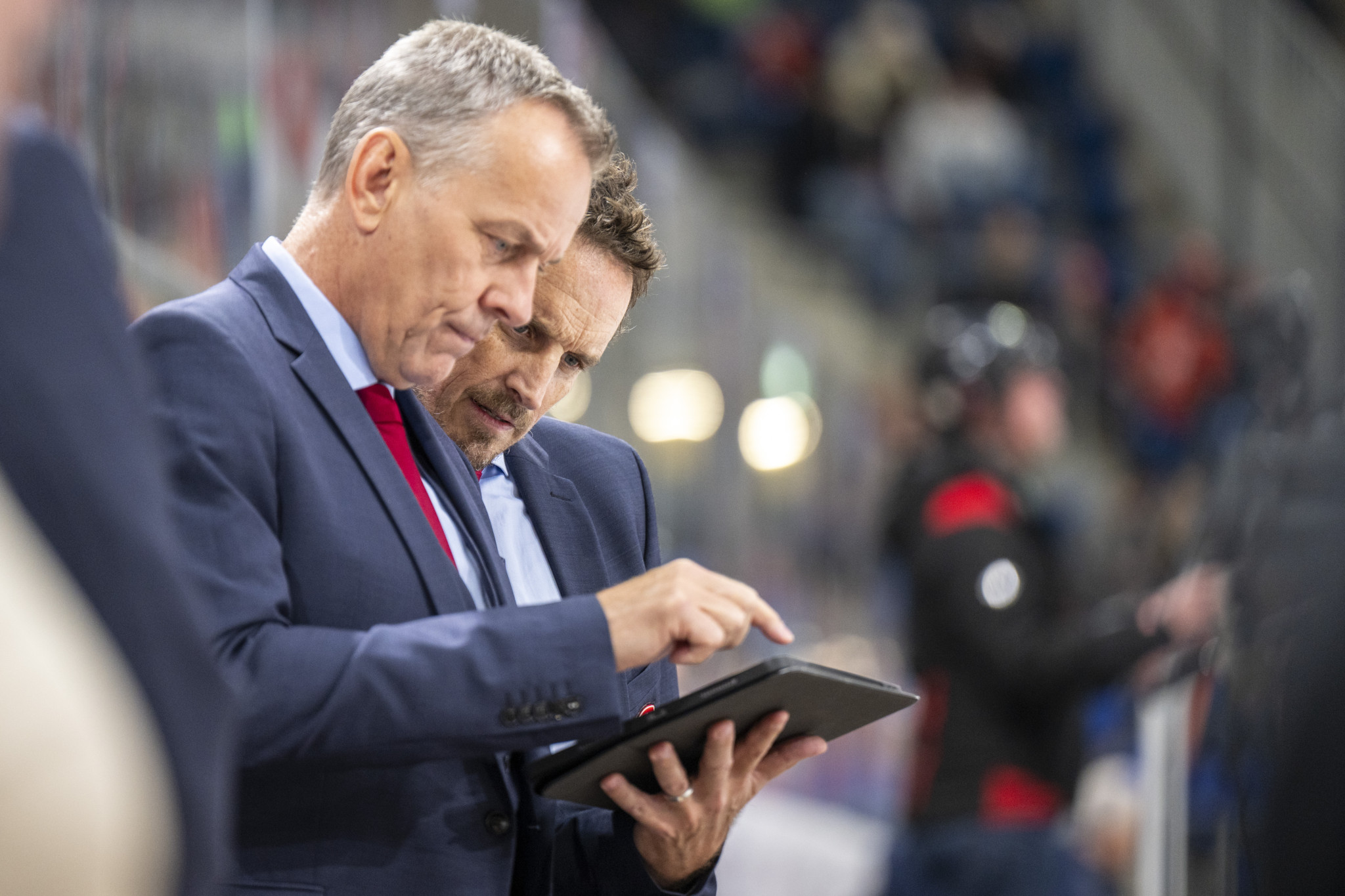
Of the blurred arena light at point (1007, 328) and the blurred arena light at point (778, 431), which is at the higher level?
the blurred arena light at point (1007, 328)

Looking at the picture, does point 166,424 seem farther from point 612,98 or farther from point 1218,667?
point 612,98

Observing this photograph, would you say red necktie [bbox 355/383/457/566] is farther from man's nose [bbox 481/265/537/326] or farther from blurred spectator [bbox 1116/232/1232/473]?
blurred spectator [bbox 1116/232/1232/473]

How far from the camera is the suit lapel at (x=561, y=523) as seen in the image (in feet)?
5.08

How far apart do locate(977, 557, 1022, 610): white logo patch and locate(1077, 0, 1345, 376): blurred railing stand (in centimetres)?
529

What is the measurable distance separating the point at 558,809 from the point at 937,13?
Answer: 28.7 feet

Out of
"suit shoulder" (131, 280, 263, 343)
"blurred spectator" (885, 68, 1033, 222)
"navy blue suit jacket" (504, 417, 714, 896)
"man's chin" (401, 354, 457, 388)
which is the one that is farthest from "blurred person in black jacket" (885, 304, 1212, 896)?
"blurred spectator" (885, 68, 1033, 222)

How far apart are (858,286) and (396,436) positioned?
689cm

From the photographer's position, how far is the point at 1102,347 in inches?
306

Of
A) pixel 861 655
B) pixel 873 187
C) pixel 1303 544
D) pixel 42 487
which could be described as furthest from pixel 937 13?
pixel 42 487

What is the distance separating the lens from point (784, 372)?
5887 mm

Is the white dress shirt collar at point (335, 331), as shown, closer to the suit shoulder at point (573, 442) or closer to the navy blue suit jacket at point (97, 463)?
the suit shoulder at point (573, 442)

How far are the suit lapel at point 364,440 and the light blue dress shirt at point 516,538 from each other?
0.79 ft

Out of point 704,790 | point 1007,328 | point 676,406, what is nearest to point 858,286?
point 676,406

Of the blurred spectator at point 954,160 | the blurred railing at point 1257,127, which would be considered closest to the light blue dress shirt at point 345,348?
the blurred spectator at point 954,160
